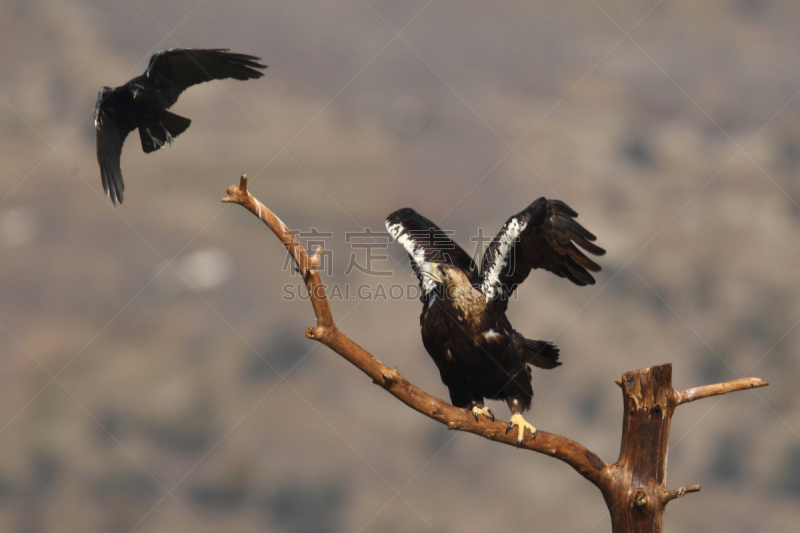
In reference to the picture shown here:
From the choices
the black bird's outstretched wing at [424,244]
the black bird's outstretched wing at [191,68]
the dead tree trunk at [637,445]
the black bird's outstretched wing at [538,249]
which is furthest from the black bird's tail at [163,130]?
the dead tree trunk at [637,445]

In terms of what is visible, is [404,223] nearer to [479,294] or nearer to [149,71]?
[479,294]

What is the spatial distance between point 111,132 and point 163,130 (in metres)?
0.40

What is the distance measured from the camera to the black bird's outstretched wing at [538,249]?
4.21 metres

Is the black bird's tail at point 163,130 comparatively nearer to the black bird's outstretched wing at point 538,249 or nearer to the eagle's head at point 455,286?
the eagle's head at point 455,286

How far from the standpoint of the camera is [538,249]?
4445mm

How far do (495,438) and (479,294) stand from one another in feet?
3.15

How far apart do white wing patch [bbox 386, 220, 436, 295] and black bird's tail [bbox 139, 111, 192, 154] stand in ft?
6.34

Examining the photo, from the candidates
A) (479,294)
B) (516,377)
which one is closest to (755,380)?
(516,377)

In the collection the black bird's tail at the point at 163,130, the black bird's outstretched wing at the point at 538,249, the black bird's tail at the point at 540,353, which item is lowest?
the black bird's tail at the point at 163,130

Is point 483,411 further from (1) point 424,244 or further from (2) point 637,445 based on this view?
(1) point 424,244

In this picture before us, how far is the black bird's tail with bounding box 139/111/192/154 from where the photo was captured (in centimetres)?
544

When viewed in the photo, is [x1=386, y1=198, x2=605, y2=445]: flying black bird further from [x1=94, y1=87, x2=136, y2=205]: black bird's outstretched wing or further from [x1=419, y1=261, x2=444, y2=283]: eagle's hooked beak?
[x1=94, y1=87, x2=136, y2=205]: black bird's outstretched wing

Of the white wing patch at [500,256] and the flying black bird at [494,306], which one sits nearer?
the white wing patch at [500,256]

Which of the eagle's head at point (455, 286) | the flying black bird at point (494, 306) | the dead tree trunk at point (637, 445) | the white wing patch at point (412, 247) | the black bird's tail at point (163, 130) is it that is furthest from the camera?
the black bird's tail at point (163, 130)
